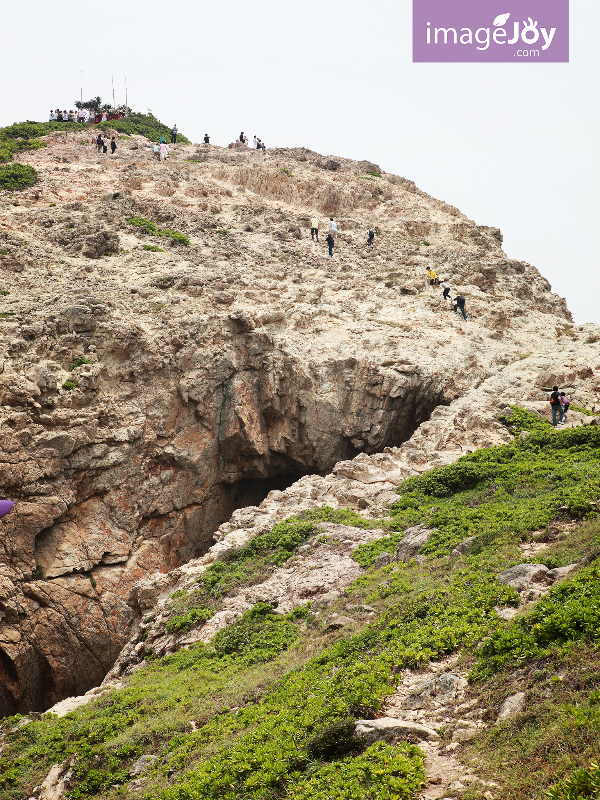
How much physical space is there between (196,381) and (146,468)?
3.51m

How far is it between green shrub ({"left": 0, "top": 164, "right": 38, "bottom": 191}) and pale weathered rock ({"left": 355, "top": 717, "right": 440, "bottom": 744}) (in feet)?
94.6

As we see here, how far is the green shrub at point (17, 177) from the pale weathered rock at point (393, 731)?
94.6 ft

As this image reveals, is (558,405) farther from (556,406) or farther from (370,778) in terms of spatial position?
(370,778)

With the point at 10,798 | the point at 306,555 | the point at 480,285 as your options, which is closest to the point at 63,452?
the point at 306,555

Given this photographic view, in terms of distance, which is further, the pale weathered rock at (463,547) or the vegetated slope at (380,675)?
the pale weathered rock at (463,547)

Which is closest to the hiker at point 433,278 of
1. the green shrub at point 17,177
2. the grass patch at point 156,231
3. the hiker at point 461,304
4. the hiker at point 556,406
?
the hiker at point 461,304

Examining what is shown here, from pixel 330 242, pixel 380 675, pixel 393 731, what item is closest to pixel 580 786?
pixel 393 731

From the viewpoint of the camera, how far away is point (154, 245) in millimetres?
25500

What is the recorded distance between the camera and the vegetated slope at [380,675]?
600cm

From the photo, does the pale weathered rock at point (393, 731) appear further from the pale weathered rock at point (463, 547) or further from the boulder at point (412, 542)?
the boulder at point (412, 542)

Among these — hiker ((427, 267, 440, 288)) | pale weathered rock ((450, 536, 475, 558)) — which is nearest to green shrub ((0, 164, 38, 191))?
hiker ((427, 267, 440, 288))

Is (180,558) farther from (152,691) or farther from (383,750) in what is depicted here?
(383,750)

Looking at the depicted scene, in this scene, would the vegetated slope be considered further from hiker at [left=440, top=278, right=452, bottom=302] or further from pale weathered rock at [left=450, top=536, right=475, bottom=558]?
hiker at [left=440, top=278, right=452, bottom=302]

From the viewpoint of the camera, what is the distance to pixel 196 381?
2073 centimetres
